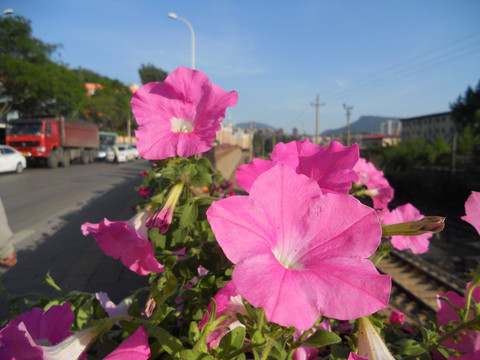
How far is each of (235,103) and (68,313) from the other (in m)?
0.67

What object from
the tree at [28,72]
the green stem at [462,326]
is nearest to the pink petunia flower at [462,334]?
the green stem at [462,326]

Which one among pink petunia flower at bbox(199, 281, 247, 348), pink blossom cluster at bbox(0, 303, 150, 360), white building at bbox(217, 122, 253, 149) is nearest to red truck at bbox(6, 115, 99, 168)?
white building at bbox(217, 122, 253, 149)

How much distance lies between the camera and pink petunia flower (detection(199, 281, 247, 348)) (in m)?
0.82

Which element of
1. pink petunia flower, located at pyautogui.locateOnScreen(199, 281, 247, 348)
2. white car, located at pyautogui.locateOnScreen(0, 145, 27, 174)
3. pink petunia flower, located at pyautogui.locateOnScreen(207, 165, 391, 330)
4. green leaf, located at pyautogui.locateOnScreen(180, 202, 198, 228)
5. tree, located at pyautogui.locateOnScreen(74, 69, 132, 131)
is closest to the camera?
pink petunia flower, located at pyautogui.locateOnScreen(207, 165, 391, 330)

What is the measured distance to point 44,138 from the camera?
21.0 meters

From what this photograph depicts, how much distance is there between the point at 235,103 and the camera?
2.60ft

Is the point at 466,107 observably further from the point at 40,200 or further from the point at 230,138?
the point at 40,200

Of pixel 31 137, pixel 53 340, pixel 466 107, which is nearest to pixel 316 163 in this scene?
pixel 53 340

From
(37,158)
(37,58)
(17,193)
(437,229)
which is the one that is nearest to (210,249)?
(437,229)

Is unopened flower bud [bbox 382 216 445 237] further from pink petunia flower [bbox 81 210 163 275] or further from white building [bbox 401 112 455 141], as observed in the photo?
white building [bbox 401 112 455 141]

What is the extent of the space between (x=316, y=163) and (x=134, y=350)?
0.54 metres

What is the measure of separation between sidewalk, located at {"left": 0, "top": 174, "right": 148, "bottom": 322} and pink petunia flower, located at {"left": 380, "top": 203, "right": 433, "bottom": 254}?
2.39 m

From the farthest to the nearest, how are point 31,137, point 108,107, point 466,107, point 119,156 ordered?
point 108,107 → point 466,107 → point 119,156 → point 31,137

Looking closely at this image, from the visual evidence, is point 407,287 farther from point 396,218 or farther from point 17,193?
point 17,193
